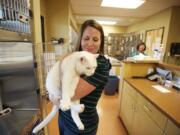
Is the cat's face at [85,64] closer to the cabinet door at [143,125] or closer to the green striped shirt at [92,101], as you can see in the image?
the green striped shirt at [92,101]

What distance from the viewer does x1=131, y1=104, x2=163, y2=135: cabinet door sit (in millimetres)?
1274

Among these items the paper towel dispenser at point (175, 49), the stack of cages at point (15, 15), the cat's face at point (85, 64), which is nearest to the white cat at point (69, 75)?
the cat's face at point (85, 64)

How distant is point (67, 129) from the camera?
3.06 ft

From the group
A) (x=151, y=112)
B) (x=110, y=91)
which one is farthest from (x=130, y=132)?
(x=110, y=91)

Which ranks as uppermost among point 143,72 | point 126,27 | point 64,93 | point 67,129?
point 126,27

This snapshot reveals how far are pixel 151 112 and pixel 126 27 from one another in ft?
22.7

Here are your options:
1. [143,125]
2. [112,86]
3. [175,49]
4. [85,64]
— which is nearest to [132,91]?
[143,125]

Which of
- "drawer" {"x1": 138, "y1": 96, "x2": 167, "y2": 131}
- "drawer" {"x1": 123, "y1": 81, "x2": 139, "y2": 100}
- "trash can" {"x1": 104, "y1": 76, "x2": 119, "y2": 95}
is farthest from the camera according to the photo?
"trash can" {"x1": 104, "y1": 76, "x2": 119, "y2": 95}

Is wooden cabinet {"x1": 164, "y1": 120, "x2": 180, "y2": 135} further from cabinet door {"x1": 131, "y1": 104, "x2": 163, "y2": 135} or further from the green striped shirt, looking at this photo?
the green striped shirt

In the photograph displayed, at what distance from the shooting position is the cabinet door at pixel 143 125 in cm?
127

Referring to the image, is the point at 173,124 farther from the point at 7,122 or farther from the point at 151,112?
the point at 7,122

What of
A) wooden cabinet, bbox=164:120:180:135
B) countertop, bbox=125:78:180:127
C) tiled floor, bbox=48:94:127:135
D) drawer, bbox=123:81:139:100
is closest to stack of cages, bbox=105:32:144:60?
tiled floor, bbox=48:94:127:135

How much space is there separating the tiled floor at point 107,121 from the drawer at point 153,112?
0.83m

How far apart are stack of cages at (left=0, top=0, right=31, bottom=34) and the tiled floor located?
1.05 metres
